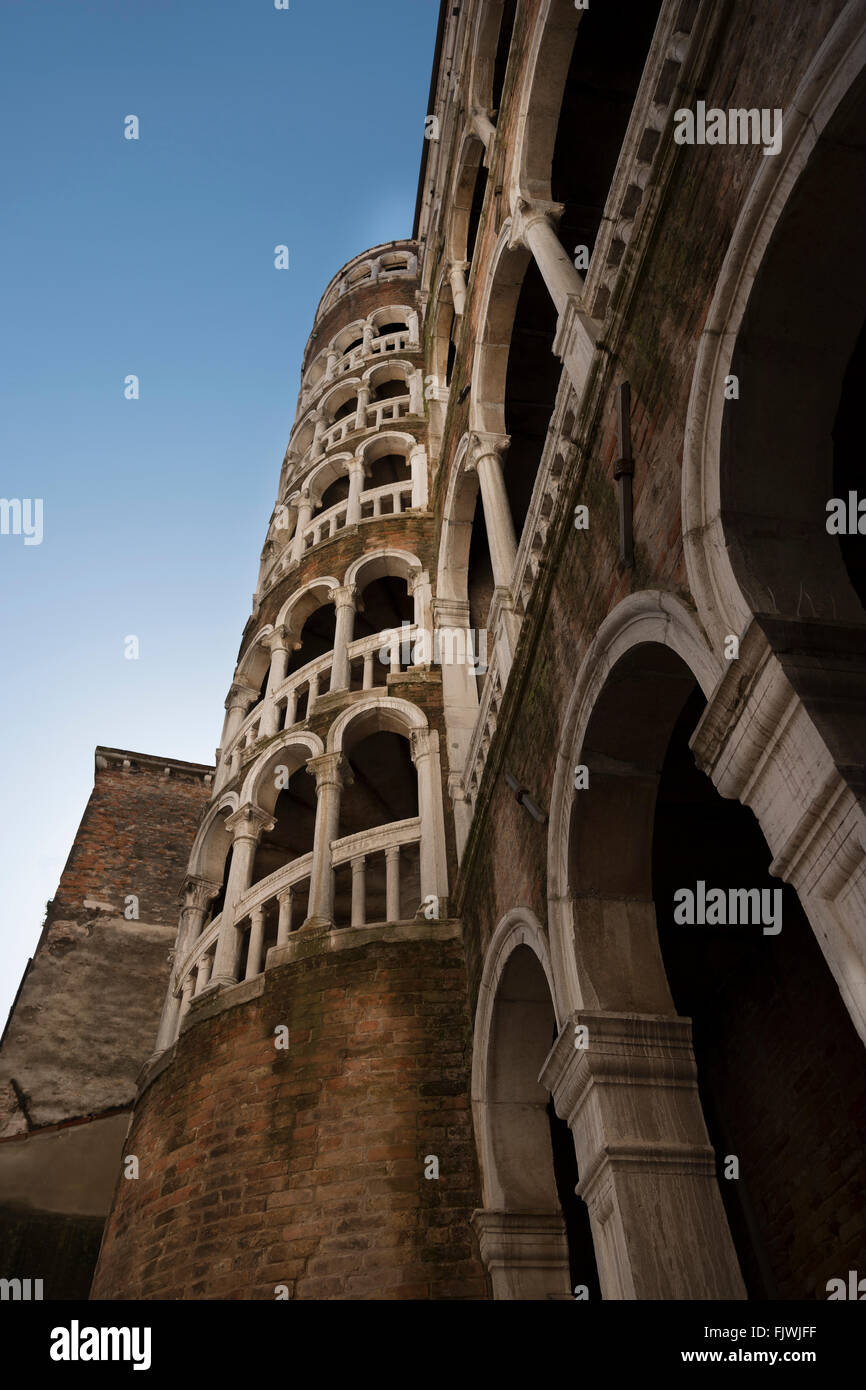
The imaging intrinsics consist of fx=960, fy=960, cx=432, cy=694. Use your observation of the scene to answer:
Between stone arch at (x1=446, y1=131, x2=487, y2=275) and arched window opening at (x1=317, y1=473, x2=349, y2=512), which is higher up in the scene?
arched window opening at (x1=317, y1=473, x2=349, y2=512)

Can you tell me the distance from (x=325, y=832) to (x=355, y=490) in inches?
270

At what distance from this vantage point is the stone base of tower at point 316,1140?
251 inches

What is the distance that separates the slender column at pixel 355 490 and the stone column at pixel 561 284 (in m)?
6.29

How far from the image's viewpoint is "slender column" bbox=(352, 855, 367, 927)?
8.54 meters

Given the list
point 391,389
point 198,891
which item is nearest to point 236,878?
point 198,891

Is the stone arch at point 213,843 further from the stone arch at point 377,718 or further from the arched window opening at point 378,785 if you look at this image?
the stone arch at point 377,718

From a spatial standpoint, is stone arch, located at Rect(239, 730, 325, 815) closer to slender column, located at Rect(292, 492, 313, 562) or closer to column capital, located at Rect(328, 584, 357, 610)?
column capital, located at Rect(328, 584, 357, 610)

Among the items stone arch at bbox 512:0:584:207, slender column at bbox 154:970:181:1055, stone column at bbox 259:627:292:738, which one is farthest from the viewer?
stone column at bbox 259:627:292:738

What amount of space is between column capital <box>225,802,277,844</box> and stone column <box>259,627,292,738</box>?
37.7 inches

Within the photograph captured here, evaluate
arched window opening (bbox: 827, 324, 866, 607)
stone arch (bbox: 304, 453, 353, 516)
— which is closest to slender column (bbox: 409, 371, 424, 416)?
stone arch (bbox: 304, 453, 353, 516)

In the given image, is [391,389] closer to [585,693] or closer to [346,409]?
[346,409]

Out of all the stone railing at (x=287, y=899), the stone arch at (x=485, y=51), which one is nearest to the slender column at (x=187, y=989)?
the stone railing at (x=287, y=899)

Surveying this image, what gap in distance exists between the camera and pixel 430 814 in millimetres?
9250
